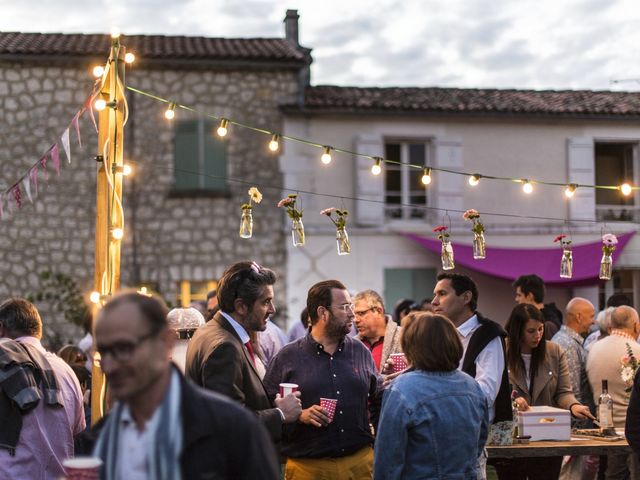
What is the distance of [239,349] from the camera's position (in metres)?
4.01

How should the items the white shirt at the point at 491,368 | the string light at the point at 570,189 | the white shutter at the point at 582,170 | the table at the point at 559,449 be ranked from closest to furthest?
1. the white shirt at the point at 491,368
2. the table at the point at 559,449
3. the string light at the point at 570,189
4. the white shutter at the point at 582,170

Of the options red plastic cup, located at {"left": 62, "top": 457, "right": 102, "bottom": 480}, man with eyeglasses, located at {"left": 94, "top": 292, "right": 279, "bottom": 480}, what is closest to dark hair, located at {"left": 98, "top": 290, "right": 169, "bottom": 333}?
man with eyeglasses, located at {"left": 94, "top": 292, "right": 279, "bottom": 480}

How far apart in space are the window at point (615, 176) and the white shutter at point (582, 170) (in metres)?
0.30

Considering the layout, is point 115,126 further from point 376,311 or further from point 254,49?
point 254,49

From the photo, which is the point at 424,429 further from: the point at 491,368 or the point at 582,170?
the point at 582,170

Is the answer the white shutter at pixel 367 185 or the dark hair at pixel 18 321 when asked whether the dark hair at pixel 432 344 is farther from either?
the white shutter at pixel 367 185

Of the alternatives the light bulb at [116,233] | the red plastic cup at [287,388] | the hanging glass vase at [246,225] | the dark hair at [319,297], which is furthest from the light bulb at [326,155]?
the red plastic cup at [287,388]

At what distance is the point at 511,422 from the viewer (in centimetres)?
A: 545

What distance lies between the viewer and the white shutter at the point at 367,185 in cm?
1576

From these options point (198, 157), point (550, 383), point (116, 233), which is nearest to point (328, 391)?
point (116, 233)

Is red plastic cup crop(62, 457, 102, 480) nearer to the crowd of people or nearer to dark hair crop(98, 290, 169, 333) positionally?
the crowd of people

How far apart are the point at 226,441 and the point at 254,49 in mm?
14188

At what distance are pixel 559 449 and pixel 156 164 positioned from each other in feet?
36.1

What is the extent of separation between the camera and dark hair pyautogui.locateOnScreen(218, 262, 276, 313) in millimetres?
4281
